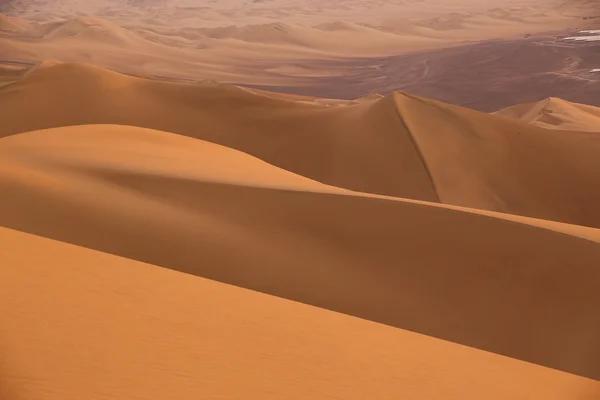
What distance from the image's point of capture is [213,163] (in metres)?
3.64

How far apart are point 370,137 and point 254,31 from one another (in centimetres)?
1182

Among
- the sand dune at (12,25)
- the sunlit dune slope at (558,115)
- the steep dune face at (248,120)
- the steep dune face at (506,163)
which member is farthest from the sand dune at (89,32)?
the steep dune face at (506,163)

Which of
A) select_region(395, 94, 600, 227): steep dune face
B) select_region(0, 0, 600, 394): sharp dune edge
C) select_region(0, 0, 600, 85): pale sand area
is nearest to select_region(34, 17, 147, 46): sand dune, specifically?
select_region(0, 0, 600, 85): pale sand area

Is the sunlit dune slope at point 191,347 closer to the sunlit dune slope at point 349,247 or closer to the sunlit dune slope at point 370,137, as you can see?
the sunlit dune slope at point 349,247

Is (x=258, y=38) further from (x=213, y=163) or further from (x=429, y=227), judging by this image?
(x=429, y=227)

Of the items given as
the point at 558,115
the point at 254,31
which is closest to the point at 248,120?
the point at 558,115

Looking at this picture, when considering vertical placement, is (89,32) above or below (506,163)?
above

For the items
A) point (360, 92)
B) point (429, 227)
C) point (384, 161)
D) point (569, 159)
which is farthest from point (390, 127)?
point (360, 92)

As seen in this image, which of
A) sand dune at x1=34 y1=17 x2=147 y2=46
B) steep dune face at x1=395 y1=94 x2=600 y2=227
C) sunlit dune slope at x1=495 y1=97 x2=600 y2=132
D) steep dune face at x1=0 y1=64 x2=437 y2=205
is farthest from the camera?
sand dune at x1=34 y1=17 x2=147 y2=46

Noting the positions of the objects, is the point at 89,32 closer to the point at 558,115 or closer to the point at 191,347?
the point at 558,115

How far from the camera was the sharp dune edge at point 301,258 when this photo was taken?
1153 mm

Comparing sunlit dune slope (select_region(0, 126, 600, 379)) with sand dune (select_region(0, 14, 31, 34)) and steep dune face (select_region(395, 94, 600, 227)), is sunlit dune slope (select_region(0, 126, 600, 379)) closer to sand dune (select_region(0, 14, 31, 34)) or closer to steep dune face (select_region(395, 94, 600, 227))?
steep dune face (select_region(395, 94, 600, 227))

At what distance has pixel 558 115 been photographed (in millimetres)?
7477

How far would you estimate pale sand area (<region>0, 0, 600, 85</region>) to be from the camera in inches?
539
